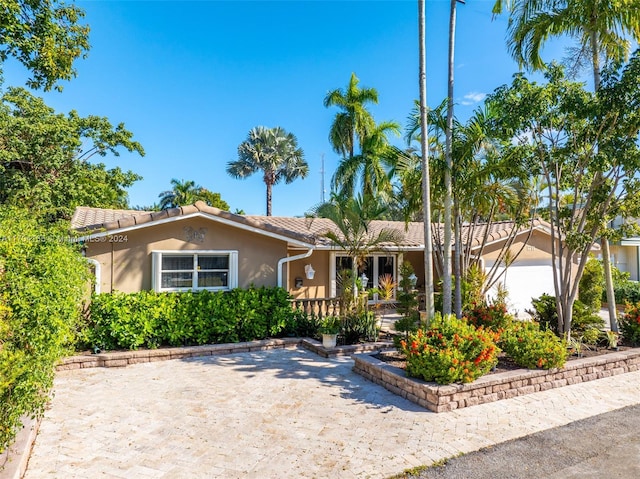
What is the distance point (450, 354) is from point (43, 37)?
46.4 feet

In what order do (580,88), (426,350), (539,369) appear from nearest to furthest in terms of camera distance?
(426,350), (539,369), (580,88)

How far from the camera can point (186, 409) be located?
645 centimetres

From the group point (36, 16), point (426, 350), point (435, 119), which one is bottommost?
point (426, 350)

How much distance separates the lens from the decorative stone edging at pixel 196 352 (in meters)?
8.63

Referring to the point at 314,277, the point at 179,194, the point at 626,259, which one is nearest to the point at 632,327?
the point at 314,277

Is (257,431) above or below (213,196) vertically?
below

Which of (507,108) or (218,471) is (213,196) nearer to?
(507,108)

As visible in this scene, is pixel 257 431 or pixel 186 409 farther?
pixel 186 409

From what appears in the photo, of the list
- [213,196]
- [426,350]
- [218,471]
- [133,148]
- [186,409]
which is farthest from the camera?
[213,196]

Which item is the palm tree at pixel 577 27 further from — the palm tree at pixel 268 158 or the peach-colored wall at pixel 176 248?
the palm tree at pixel 268 158

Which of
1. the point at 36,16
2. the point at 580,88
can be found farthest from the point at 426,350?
the point at 36,16

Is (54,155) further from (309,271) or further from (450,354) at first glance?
(450,354)

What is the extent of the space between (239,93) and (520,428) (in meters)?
21.4

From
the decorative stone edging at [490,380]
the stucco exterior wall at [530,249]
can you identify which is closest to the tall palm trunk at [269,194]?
the stucco exterior wall at [530,249]
